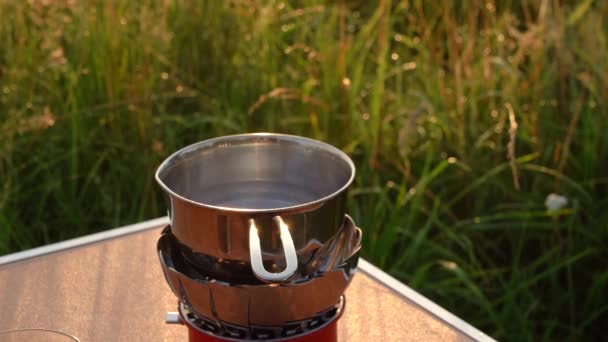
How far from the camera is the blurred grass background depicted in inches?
67.4

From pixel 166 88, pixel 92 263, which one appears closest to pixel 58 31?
pixel 166 88

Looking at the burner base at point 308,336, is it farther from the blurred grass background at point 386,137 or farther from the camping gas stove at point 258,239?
the blurred grass background at point 386,137

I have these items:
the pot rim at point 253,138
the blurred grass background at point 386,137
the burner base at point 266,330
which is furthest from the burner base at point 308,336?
the blurred grass background at point 386,137

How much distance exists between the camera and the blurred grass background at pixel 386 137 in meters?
1.71

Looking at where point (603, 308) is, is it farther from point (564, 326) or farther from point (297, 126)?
point (297, 126)

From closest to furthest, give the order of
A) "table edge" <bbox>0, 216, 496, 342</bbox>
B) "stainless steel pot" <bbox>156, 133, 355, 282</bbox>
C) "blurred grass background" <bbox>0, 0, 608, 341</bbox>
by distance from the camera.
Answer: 1. "stainless steel pot" <bbox>156, 133, 355, 282</bbox>
2. "table edge" <bbox>0, 216, 496, 342</bbox>
3. "blurred grass background" <bbox>0, 0, 608, 341</bbox>

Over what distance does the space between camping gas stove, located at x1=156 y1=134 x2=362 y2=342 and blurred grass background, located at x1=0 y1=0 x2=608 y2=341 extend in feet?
2.84

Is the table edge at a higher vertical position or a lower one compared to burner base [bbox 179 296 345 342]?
lower

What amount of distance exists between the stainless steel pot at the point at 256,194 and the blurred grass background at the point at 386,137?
862 mm

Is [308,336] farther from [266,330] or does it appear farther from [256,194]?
[256,194]

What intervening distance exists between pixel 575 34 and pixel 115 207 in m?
1.15

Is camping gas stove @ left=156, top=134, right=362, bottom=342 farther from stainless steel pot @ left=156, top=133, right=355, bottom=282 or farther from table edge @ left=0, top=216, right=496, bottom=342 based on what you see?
table edge @ left=0, top=216, right=496, bottom=342

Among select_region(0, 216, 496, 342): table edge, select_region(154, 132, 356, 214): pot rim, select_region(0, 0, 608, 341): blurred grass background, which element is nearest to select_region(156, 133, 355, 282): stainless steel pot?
select_region(154, 132, 356, 214): pot rim

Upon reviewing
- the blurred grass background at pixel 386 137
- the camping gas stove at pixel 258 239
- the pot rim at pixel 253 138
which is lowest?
the blurred grass background at pixel 386 137
